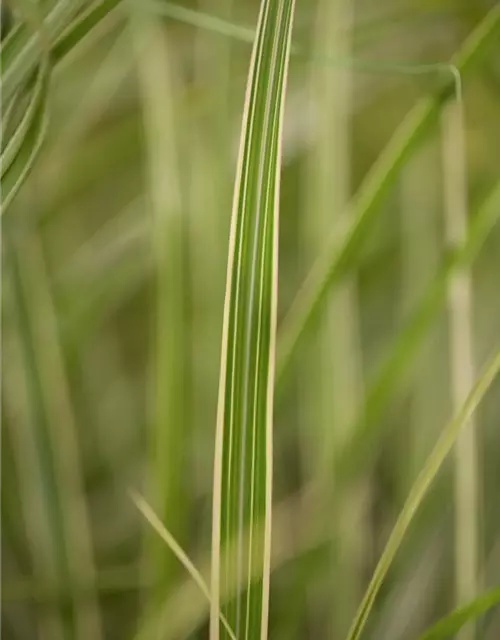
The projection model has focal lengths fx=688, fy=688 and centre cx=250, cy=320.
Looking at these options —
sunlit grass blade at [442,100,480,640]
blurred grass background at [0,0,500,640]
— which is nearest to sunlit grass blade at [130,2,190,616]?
blurred grass background at [0,0,500,640]

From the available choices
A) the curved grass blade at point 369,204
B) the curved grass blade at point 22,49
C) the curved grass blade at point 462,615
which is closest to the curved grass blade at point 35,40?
the curved grass blade at point 22,49

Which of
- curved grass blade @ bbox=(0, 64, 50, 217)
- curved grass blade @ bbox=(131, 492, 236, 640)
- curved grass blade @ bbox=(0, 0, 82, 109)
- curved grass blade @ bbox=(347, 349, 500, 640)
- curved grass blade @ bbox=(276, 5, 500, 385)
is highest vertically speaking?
curved grass blade @ bbox=(0, 0, 82, 109)

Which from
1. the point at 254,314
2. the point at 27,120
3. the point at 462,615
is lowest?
the point at 462,615

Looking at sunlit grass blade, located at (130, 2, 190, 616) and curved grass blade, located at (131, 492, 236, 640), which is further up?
sunlit grass blade, located at (130, 2, 190, 616)

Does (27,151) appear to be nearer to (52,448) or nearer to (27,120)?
(27,120)

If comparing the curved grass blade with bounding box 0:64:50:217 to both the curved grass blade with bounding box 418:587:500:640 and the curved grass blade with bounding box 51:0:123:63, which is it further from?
the curved grass blade with bounding box 418:587:500:640

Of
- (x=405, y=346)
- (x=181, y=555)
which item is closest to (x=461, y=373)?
(x=405, y=346)
